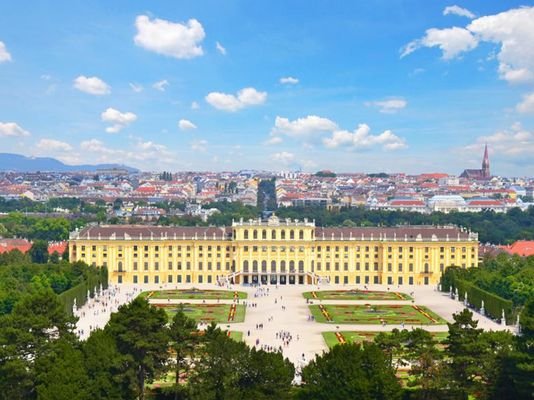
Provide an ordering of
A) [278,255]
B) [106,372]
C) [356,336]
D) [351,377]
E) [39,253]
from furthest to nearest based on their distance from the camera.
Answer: [39,253], [278,255], [356,336], [106,372], [351,377]

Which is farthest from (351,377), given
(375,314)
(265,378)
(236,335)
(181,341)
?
(375,314)

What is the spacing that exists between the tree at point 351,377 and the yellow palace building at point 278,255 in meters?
58.8

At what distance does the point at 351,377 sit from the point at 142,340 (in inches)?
429

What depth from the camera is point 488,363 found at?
39.3 metres

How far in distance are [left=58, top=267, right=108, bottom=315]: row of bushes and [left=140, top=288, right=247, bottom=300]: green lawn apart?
512cm

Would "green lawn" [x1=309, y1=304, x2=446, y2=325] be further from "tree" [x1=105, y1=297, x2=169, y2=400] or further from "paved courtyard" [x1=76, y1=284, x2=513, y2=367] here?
"tree" [x1=105, y1=297, x2=169, y2=400]

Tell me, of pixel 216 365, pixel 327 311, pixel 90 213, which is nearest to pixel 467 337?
pixel 216 365

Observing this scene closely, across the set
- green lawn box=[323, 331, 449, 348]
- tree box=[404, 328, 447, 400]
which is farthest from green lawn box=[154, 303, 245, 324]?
tree box=[404, 328, 447, 400]

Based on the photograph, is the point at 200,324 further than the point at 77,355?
Yes

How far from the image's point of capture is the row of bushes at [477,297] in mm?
67500

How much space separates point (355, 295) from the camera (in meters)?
85.4

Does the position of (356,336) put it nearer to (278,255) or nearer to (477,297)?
(477,297)

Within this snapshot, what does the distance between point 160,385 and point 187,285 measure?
49.5m

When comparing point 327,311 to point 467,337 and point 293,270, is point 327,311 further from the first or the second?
point 467,337
